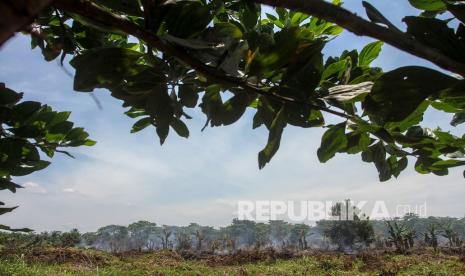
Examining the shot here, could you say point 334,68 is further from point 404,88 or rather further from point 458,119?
point 458,119

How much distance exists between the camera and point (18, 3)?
0.92 ft

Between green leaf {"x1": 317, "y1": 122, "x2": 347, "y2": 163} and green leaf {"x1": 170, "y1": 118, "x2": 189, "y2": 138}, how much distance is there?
1.92 feet

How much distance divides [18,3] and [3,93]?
3.99ft

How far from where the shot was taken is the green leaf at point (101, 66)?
0.83 metres

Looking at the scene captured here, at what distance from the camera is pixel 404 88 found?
718 mm

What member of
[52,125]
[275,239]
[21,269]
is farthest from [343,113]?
[275,239]

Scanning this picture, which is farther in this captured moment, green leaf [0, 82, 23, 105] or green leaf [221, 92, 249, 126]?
green leaf [0, 82, 23, 105]

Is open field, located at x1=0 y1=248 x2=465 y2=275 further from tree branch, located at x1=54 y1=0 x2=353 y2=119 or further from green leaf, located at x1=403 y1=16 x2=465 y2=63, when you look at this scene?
green leaf, located at x1=403 y1=16 x2=465 y2=63

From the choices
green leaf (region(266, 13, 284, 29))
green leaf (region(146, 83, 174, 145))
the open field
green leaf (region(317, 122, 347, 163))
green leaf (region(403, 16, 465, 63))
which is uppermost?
green leaf (region(266, 13, 284, 29))

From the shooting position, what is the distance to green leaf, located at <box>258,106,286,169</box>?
1031 mm

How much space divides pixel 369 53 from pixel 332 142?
35cm

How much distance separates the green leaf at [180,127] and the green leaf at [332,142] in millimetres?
585

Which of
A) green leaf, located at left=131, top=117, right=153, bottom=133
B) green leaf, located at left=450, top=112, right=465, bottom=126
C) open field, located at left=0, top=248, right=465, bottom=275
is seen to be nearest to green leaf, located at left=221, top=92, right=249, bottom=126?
green leaf, located at left=131, top=117, right=153, bottom=133

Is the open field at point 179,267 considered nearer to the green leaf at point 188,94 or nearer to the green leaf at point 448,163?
the green leaf at point 188,94
